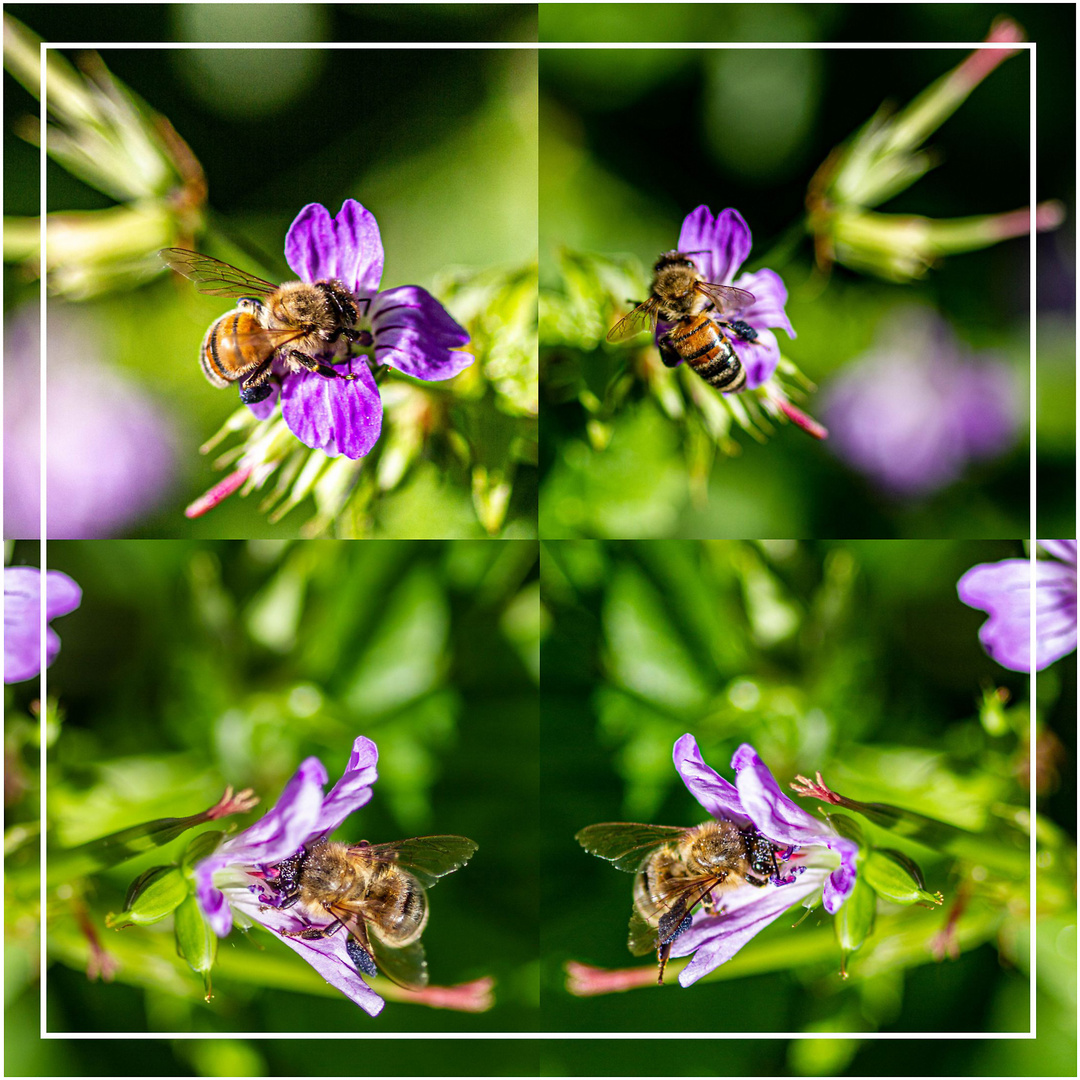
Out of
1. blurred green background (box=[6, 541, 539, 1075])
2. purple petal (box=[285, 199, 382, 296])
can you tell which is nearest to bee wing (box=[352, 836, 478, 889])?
blurred green background (box=[6, 541, 539, 1075])

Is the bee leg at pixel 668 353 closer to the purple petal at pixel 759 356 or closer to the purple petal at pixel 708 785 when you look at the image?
the purple petal at pixel 759 356

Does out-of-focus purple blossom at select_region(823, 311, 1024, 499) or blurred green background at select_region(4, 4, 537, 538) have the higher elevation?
blurred green background at select_region(4, 4, 537, 538)

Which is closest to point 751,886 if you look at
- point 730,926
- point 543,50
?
point 730,926

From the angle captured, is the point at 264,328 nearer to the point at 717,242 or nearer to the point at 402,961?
the point at 717,242

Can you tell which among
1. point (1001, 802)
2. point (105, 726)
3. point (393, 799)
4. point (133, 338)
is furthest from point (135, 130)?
point (1001, 802)

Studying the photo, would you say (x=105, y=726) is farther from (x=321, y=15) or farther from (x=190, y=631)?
(x=321, y=15)

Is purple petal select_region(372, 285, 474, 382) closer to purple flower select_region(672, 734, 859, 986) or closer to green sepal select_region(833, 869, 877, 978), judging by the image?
purple flower select_region(672, 734, 859, 986)

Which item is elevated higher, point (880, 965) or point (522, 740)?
point (522, 740)
